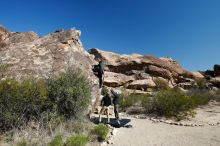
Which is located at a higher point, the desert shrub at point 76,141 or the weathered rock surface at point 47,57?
the weathered rock surface at point 47,57

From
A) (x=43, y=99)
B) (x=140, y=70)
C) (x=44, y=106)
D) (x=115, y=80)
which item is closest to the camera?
(x=43, y=99)

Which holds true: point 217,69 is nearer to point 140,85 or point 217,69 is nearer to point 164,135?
point 140,85

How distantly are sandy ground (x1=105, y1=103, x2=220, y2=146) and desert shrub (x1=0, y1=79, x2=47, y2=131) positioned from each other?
3008 mm

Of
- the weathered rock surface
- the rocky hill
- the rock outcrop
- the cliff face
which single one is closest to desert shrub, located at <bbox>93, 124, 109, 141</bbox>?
the weathered rock surface

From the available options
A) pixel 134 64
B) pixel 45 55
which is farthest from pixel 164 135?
pixel 134 64

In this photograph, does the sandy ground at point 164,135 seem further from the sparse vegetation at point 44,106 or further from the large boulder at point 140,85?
the large boulder at point 140,85

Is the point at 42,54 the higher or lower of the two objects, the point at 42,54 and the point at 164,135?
the higher

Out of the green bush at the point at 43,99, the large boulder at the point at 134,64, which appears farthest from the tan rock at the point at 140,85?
the green bush at the point at 43,99

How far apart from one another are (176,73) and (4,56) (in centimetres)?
2924

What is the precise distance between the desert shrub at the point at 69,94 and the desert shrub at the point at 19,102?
51 cm

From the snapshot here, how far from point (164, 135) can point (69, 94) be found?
3950mm

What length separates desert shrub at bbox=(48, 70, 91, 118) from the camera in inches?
436

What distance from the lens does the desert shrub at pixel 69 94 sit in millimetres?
11070

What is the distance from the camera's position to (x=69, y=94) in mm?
11031
